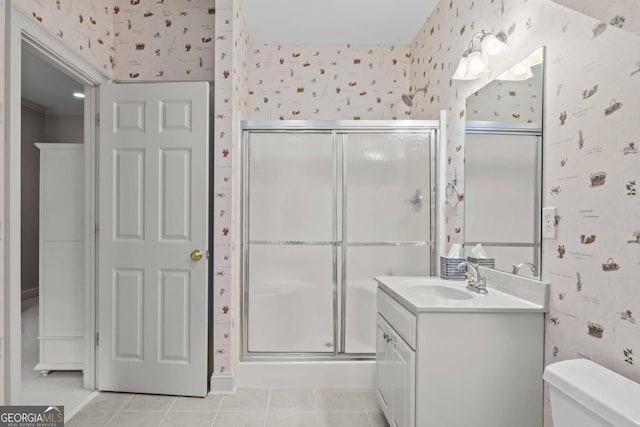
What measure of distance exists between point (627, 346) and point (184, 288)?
228 centimetres

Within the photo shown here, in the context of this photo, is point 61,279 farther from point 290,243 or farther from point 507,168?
point 507,168

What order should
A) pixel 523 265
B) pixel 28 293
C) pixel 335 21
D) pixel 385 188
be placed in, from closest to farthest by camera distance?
pixel 523 265 < pixel 385 188 < pixel 335 21 < pixel 28 293

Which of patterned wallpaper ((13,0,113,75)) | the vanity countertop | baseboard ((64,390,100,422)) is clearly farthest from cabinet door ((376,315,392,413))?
patterned wallpaper ((13,0,113,75))

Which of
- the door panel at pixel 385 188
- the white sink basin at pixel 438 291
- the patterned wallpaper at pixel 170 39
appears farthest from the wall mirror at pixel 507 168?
the patterned wallpaper at pixel 170 39

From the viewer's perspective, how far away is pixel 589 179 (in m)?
1.21

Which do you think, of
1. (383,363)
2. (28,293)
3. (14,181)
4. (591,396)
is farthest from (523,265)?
(28,293)

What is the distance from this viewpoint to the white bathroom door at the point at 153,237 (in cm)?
231

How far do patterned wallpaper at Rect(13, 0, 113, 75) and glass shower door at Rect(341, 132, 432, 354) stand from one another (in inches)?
72.2

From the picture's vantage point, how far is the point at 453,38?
2271 mm

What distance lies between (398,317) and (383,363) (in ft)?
1.40

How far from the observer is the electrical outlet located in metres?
1.38

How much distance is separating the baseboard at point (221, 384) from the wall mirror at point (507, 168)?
1806 mm

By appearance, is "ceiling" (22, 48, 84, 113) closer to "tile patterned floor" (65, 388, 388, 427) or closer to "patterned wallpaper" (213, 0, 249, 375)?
"patterned wallpaper" (213, 0, 249, 375)

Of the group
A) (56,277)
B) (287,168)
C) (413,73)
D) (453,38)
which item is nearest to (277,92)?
(287,168)
